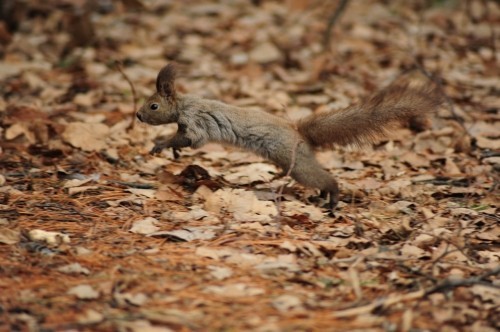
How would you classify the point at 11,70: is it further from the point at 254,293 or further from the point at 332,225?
the point at 254,293

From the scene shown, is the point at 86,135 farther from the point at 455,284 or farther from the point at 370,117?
the point at 455,284

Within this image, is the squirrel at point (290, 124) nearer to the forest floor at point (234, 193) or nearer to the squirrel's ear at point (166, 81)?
the squirrel's ear at point (166, 81)

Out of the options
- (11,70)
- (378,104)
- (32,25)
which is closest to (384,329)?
(378,104)

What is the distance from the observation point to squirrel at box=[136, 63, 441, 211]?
4.39 m

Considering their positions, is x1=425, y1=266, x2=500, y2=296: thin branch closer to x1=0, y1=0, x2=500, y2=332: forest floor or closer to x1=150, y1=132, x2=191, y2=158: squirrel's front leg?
x1=0, y1=0, x2=500, y2=332: forest floor

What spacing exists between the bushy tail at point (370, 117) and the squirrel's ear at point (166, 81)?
1.00 meters

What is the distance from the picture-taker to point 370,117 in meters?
4.48

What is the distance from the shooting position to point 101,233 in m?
3.76

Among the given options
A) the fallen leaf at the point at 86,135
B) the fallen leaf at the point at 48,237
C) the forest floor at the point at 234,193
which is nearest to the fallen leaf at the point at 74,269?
the forest floor at the point at 234,193

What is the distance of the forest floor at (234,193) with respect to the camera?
302 centimetres

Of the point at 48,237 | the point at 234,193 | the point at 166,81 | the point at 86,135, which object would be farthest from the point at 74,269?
the point at 86,135

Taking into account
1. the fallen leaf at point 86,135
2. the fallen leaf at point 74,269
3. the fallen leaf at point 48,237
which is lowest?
the fallen leaf at point 74,269

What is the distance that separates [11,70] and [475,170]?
16.0 ft

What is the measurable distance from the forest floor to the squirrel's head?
14.7 inches
